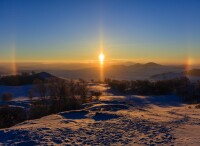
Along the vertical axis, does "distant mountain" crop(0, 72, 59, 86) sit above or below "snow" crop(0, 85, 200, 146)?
below

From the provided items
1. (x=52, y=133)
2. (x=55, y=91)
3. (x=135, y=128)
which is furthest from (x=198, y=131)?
(x=55, y=91)

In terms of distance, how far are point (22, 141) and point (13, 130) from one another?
1972mm

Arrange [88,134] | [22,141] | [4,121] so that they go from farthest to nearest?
[4,121]
[88,134]
[22,141]

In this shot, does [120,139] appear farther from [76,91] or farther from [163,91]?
[163,91]

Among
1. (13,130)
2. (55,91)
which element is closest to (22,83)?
(55,91)

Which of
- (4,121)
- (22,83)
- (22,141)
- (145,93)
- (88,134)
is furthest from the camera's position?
(22,83)

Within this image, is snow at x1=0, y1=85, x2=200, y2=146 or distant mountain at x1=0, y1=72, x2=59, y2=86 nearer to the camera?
snow at x1=0, y1=85, x2=200, y2=146

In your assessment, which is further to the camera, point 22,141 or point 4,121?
point 4,121

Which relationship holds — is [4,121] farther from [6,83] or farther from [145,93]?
[6,83]

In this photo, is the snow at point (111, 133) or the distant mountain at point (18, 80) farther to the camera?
the distant mountain at point (18, 80)

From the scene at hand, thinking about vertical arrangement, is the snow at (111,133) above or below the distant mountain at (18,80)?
above

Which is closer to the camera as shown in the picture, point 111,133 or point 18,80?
point 111,133

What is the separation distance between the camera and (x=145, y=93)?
62812mm

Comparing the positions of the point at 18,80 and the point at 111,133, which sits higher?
the point at 111,133
